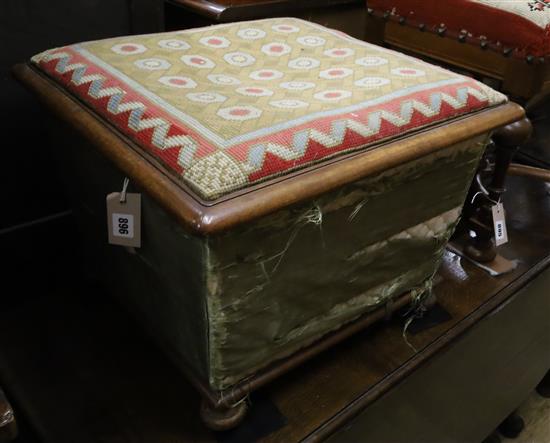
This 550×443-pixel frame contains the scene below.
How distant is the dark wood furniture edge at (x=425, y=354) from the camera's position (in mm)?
722

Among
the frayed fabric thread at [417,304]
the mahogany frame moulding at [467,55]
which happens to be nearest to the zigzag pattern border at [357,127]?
the frayed fabric thread at [417,304]

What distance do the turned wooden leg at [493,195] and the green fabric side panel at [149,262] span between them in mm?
543

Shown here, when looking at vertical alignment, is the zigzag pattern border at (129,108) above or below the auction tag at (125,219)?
above

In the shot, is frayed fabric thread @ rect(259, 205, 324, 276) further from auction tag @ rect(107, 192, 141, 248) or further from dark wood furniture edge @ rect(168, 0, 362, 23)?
dark wood furniture edge @ rect(168, 0, 362, 23)

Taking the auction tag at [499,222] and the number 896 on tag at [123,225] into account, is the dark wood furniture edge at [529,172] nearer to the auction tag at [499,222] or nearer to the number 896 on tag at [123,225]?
the auction tag at [499,222]

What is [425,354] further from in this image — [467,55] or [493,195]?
[467,55]

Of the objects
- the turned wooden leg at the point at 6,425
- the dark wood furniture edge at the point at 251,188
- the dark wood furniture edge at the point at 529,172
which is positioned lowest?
the dark wood furniture edge at the point at 529,172

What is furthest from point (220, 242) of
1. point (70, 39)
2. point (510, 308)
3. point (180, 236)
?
point (510, 308)

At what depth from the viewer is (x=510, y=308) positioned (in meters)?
0.99

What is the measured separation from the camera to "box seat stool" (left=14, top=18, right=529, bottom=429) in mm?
539

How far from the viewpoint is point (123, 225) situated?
0.62 metres

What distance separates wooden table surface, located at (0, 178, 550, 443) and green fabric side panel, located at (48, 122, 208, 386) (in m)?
0.07

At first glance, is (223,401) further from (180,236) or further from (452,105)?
(452,105)

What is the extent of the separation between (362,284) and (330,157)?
219 mm
